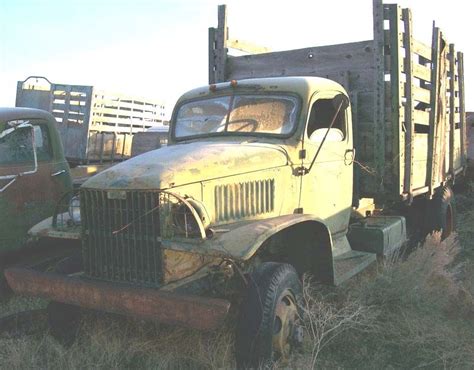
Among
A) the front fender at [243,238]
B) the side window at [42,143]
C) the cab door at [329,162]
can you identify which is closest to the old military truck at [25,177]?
the side window at [42,143]

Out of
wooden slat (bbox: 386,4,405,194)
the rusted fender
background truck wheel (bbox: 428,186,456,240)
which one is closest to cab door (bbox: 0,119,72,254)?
the rusted fender

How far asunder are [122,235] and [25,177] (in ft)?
6.96

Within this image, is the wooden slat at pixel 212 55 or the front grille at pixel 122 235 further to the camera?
the wooden slat at pixel 212 55

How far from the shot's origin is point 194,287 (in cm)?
392

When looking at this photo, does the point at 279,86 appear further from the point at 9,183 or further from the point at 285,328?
the point at 9,183

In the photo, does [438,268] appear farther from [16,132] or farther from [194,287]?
[16,132]

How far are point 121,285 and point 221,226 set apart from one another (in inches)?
31.2

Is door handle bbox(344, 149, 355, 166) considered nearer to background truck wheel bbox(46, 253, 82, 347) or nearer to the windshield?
the windshield

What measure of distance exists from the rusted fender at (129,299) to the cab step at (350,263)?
1622 mm

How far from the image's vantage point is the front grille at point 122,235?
11.5ft

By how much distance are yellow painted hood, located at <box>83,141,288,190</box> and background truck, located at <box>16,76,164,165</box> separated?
17.4 feet

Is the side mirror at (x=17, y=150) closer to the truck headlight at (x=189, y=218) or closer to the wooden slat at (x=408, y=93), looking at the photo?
the truck headlight at (x=189, y=218)

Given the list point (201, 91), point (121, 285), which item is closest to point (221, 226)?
point (121, 285)

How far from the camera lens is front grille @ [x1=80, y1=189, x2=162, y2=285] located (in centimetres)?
352
